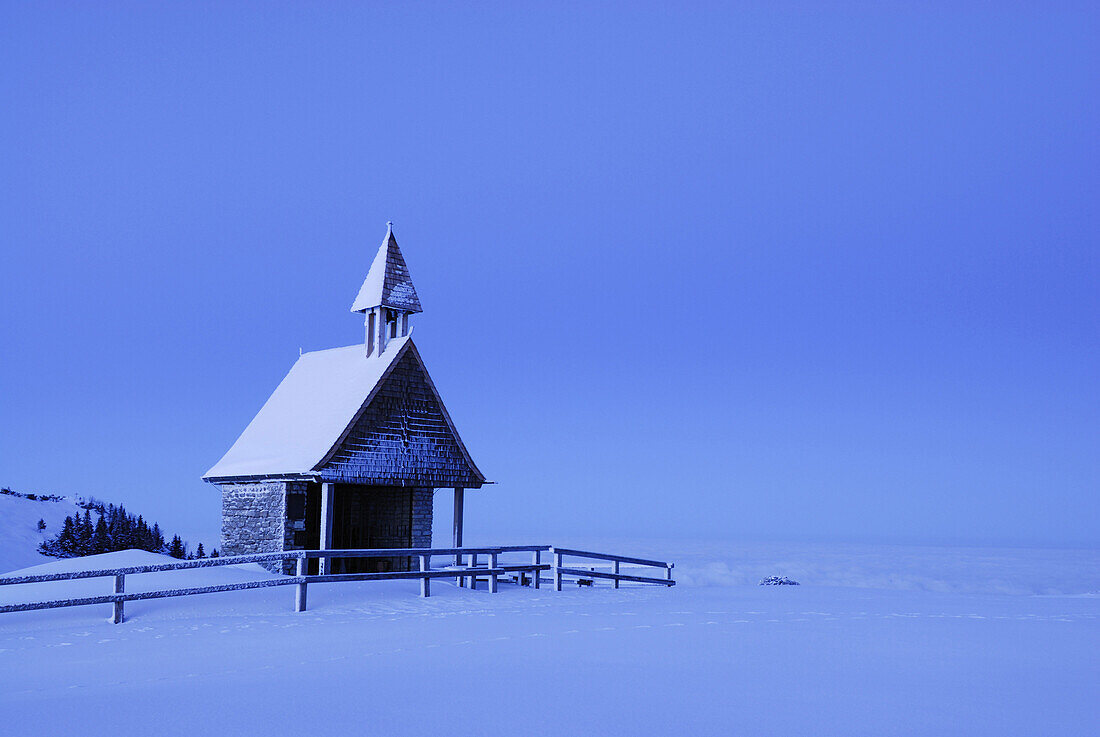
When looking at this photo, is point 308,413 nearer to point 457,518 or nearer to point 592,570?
point 457,518

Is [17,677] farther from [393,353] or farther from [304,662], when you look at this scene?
[393,353]

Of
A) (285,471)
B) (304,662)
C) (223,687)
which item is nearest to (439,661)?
(304,662)

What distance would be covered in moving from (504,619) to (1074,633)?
9.30 meters

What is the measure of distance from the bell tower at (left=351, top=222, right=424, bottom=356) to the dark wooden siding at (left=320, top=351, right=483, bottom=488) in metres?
1.47

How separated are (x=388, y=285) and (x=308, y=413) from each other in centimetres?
392

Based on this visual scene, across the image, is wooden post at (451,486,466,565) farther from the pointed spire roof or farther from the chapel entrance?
the pointed spire roof

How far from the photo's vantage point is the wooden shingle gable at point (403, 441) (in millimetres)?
22781

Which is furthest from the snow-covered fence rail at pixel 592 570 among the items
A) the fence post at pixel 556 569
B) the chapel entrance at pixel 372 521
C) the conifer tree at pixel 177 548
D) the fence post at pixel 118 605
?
the conifer tree at pixel 177 548

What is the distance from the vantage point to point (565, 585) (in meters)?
26.2

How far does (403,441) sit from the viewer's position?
78.5ft

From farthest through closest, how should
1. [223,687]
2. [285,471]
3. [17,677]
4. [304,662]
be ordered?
[285,471], [304,662], [17,677], [223,687]

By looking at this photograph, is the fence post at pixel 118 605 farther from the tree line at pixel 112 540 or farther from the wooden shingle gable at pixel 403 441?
the tree line at pixel 112 540

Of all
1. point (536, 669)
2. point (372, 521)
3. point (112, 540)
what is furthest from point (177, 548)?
point (536, 669)

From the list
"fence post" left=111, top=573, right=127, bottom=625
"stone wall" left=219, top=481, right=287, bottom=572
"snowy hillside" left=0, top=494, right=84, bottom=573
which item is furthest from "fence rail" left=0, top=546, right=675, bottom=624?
"snowy hillside" left=0, top=494, right=84, bottom=573
